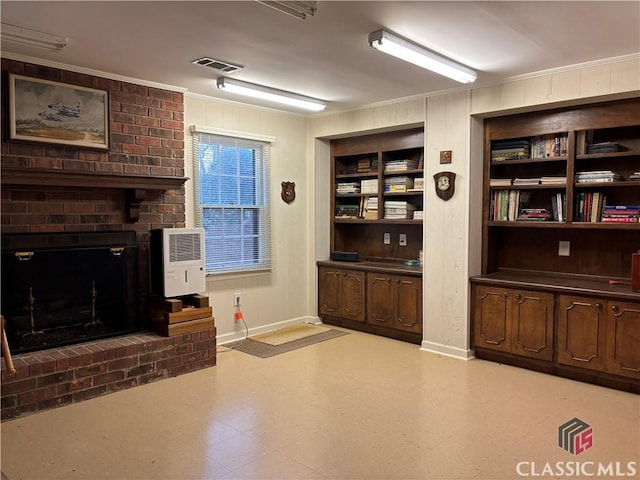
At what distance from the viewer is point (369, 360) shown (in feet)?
14.9

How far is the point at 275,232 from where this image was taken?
564cm

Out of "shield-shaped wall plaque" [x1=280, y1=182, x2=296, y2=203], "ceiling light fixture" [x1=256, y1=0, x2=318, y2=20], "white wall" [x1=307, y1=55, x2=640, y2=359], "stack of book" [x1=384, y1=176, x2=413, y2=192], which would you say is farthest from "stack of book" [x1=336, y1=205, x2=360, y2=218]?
"ceiling light fixture" [x1=256, y1=0, x2=318, y2=20]

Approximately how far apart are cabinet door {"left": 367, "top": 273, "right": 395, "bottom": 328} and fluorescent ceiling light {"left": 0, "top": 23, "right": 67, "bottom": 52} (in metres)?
3.56

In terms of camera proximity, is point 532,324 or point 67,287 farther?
point 532,324

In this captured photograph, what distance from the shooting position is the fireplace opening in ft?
11.9

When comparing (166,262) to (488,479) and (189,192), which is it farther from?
(488,479)

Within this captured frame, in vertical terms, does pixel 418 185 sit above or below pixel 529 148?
below

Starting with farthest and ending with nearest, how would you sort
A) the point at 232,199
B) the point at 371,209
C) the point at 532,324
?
the point at 371,209 → the point at 232,199 → the point at 532,324

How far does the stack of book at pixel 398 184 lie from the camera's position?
535 centimetres

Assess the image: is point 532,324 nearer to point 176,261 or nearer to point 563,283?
point 563,283

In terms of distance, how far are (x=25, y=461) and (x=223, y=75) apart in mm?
3070

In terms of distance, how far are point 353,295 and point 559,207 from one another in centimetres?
234

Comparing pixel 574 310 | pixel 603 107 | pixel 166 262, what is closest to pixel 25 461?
pixel 166 262

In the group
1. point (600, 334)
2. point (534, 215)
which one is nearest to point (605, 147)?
point (534, 215)
